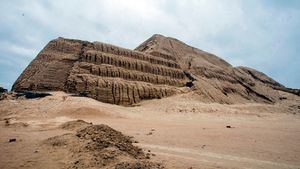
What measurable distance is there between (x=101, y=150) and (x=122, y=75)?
89.3 ft

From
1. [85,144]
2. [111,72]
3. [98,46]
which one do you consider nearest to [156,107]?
[111,72]

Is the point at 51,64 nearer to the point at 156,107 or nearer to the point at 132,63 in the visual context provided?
the point at 132,63

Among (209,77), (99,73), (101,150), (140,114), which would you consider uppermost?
(209,77)

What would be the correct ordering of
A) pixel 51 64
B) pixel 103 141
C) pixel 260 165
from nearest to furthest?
pixel 260 165 → pixel 103 141 → pixel 51 64

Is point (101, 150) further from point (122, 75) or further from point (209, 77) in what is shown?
point (209, 77)

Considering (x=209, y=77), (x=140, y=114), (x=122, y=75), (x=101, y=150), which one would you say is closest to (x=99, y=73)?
(x=122, y=75)

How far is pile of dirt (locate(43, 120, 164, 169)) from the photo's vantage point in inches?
291

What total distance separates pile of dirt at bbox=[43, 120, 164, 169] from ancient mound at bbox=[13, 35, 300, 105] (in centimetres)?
1986

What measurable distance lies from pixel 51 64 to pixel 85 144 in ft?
84.1

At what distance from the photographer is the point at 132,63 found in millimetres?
38094

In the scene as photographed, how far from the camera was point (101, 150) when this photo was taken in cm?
833

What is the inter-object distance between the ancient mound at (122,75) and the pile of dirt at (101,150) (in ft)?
65.2

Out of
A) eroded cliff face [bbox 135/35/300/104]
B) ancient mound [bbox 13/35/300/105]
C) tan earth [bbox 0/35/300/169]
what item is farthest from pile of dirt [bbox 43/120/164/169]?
eroded cliff face [bbox 135/35/300/104]

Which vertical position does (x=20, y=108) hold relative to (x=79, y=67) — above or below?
below
